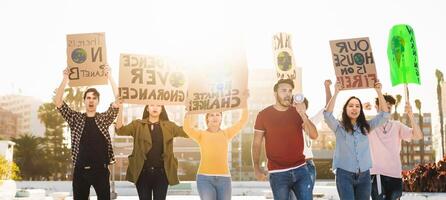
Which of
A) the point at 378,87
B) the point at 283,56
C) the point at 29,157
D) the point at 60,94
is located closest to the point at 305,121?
the point at 378,87

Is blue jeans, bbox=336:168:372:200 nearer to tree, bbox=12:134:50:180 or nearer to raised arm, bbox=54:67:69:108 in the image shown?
raised arm, bbox=54:67:69:108

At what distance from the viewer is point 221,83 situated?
820 cm

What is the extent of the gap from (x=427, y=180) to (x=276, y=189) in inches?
456

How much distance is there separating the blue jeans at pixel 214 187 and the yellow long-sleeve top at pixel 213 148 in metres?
0.07

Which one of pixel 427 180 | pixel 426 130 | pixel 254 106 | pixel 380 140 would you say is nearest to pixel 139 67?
pixel 380 140

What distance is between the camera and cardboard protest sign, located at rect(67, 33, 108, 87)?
8.46 m

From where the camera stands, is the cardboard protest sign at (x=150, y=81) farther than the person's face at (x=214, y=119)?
Yes

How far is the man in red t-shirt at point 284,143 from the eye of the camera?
6863 mm

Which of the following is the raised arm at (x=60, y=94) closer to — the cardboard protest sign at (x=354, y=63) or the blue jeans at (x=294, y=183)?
the blue jeans at (x=294, y=183)

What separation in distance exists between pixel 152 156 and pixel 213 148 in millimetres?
740

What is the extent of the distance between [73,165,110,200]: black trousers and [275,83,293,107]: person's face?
232 centimetres

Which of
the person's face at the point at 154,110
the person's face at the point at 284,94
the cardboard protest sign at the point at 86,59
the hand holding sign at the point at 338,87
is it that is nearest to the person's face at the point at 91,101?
the cardboard protest sign at the point at 86,59

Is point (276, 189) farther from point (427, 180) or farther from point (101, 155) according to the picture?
point (427, 180)

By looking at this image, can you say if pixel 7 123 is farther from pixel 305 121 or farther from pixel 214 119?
pixel 305 121
